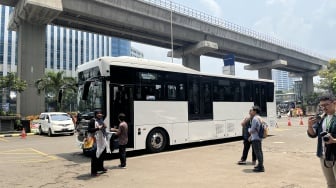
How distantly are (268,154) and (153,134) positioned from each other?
424 centimetres

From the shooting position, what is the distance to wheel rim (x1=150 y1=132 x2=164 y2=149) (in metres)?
12.5

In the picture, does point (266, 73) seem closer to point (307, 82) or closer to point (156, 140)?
point (307, 82)

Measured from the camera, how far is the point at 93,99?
11.5 metres

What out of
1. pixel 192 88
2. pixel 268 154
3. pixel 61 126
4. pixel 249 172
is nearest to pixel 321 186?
pixel 249 172

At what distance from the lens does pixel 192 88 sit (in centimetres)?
1423

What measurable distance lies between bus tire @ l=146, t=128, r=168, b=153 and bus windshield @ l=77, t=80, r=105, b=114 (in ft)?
7.73

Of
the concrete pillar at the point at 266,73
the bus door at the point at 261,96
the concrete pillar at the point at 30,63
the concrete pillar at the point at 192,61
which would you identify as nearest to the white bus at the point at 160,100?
the bus door at the point at 261,96

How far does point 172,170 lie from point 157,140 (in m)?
3.56

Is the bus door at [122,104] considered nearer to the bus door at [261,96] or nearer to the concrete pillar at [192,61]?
the bus door at [261,96]

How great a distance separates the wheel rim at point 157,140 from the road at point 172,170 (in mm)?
398

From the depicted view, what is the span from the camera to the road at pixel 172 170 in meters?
7.68

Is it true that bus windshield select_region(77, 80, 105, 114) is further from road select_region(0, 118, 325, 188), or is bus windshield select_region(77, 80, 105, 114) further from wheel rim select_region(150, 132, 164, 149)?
wheel rim select_region(150, 132, 164, 149)

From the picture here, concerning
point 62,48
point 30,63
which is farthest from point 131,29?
point 62,48

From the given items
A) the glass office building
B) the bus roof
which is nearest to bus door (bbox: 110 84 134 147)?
the bus roof
